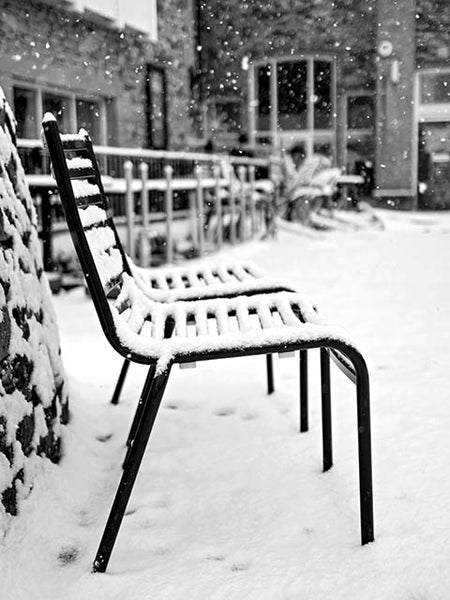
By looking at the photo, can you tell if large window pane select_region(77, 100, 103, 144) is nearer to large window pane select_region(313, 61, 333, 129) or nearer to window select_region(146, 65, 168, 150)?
window select_region(146, 65, 168, 150)

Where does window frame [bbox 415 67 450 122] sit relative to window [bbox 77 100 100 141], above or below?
above

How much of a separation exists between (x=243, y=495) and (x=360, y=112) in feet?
50.2

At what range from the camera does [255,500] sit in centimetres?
207

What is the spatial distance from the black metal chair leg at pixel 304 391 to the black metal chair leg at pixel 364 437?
2.29 ft

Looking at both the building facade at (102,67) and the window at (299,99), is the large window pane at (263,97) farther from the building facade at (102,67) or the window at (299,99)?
the building facade at (102,67)

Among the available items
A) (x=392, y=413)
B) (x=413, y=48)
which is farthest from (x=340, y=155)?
(x=392, y=413)

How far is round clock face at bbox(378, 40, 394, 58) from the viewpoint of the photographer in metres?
15.6

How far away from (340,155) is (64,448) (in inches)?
588

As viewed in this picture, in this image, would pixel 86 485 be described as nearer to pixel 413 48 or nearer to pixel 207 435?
pixel 207 435

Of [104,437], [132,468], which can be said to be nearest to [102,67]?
[104,437]

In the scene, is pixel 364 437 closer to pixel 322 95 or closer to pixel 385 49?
pixel 385 49

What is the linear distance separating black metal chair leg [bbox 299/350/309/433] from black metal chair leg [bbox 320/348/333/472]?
9.1 inches

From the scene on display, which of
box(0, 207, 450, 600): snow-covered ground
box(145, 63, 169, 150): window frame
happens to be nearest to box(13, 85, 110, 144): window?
box(145, 63, 169, 150): window frame

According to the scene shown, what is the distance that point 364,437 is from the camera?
175 centimetres
